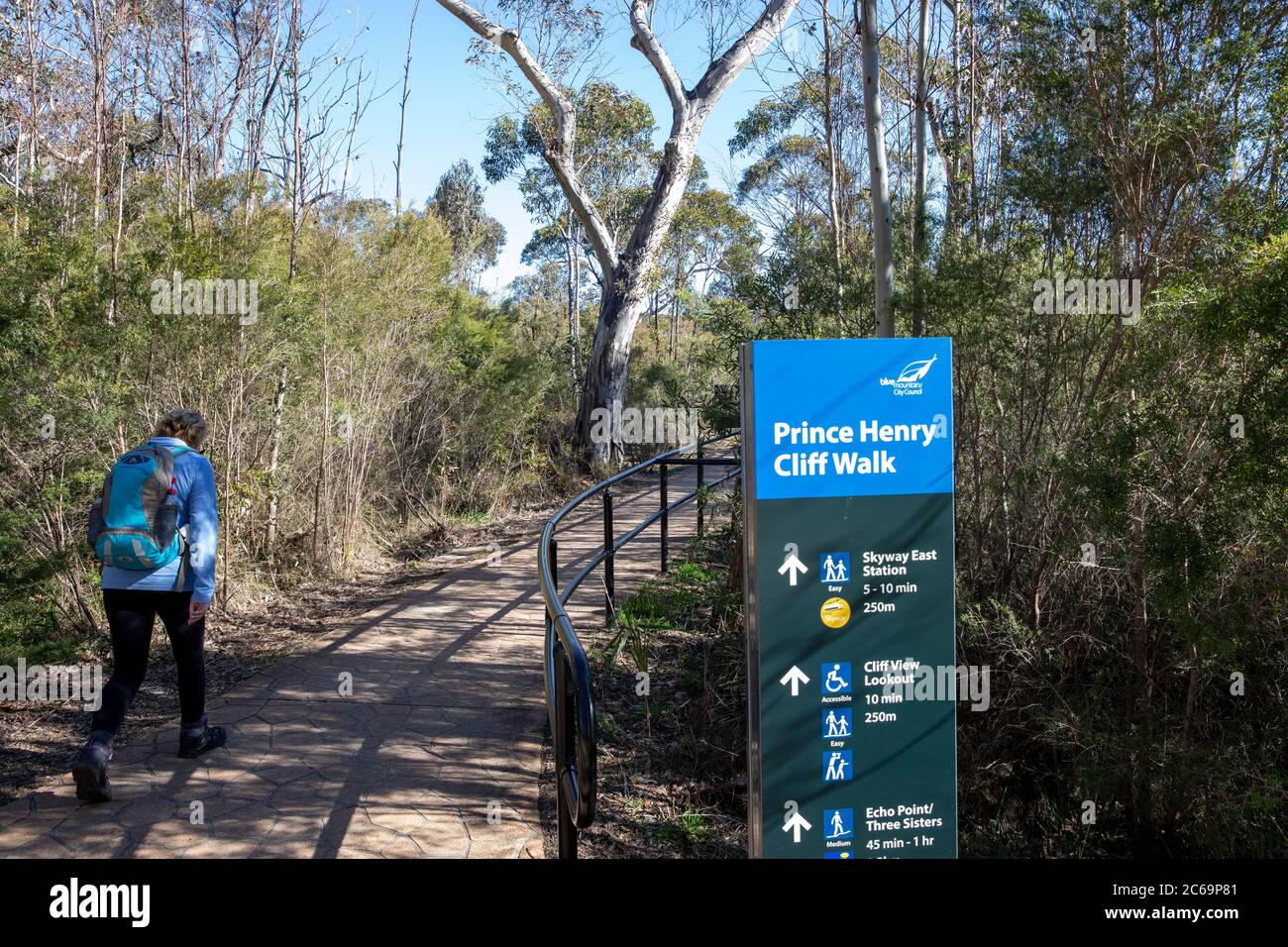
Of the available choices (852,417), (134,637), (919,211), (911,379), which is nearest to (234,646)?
(134,637)

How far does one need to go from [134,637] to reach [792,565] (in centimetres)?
297

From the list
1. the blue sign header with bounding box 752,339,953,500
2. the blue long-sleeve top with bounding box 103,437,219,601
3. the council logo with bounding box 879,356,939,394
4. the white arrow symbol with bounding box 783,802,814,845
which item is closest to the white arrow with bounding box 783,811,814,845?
the white arrow symbol with bounding box 783,802,814,845

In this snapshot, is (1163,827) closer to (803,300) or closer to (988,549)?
(988,549)

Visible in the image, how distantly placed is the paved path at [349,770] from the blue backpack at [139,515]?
101 cm

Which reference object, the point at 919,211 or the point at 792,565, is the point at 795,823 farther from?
the point at 919,211

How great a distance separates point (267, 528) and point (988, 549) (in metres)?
6.29

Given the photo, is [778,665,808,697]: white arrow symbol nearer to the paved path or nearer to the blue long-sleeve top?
the paved path

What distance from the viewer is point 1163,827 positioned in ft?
16.9

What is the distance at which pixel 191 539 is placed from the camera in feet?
13.8

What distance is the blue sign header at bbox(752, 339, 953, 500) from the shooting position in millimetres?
2973

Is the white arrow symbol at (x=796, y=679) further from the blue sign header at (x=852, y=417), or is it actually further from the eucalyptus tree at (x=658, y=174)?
the eucalyptus tree at (x=658, y=174)

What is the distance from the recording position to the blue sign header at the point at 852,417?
9.75ft
